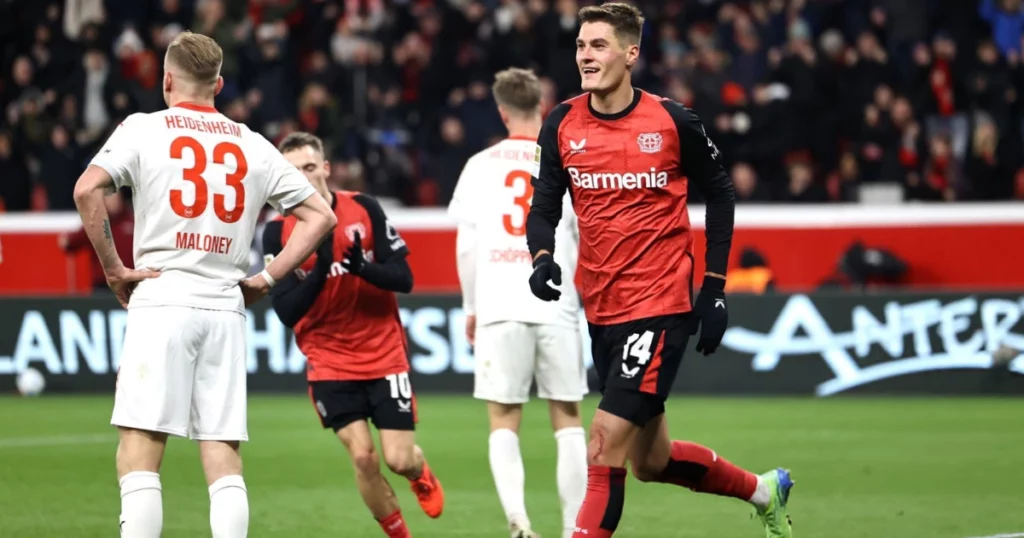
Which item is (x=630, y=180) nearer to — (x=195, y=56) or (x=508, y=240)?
(x=195, y=56)

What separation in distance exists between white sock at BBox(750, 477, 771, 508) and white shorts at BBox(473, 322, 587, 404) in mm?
1314

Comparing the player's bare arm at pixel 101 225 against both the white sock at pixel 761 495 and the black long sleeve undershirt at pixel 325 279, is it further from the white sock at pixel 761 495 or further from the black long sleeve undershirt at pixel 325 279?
the white sock at pixel 761 495

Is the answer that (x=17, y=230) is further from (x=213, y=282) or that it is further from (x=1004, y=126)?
(x=213, y=282)

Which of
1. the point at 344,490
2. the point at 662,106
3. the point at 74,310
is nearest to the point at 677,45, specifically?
the point at 74,310

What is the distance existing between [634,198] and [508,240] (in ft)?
6.72

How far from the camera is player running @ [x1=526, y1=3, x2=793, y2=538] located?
6230 mm

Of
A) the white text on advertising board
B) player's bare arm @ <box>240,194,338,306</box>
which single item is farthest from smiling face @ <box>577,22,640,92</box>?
the white text on advertising board

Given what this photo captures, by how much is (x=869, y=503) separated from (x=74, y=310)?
33.8 ft

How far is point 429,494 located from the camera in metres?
8.29

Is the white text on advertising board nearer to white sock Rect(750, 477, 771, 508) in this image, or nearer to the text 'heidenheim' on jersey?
white sock Rect(750, 477, 771, 508)

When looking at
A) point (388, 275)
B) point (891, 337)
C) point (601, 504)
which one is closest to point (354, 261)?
point (388, 275)

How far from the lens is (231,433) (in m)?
5.95

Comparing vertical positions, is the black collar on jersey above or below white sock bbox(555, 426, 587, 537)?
above

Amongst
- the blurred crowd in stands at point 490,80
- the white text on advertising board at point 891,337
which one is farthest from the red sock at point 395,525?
the blurred crowd in stands at point 490,80
